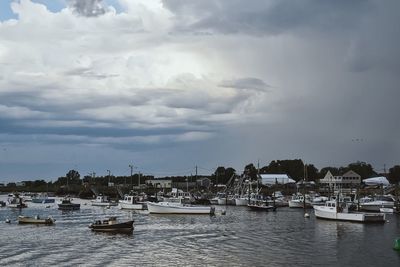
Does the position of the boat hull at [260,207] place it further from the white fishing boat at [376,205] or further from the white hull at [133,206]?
the white hull at [133,206]

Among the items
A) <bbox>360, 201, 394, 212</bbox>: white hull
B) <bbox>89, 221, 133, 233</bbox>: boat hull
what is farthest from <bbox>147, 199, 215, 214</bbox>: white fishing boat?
<bbox>89, 221, 133, 233</bbox>: boat hull

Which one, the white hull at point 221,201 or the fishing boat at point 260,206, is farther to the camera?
the white hull at point 221,201

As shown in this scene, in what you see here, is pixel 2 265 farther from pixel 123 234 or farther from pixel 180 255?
pixel 123 234

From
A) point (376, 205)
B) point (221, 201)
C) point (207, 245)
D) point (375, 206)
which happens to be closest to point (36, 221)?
point (207, 245)

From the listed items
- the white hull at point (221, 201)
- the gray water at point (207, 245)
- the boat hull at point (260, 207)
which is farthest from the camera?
the white hull at point (221, 201)

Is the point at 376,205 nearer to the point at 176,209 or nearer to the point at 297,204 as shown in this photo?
the point at 297,204

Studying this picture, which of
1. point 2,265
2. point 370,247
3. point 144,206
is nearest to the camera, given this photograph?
point 2,265

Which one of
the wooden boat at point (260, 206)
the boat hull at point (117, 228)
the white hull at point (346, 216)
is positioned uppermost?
the wooden boat at point (260, 206)

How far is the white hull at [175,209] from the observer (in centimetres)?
12600

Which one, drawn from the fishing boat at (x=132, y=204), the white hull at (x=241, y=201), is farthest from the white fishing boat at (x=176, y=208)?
the white hull at (x=241, y=201)

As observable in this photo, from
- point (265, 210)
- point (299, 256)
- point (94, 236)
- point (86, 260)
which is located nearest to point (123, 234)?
point (94, 236)

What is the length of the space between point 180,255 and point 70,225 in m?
46.6

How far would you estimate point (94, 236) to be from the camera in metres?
79.4

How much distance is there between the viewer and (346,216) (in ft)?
334
